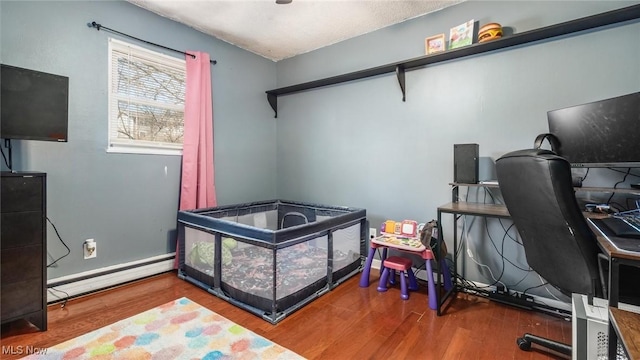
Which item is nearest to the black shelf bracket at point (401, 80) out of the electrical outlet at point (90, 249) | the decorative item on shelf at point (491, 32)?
the decorative item on shelf at point (491, 32)

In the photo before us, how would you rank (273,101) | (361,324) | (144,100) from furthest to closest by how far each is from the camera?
(273,101)
(144,100)
(361,324)

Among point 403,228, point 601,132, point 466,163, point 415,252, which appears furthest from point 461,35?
point 415,252

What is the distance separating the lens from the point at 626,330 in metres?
0.76

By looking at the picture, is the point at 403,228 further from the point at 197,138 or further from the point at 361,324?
the point at 197,138

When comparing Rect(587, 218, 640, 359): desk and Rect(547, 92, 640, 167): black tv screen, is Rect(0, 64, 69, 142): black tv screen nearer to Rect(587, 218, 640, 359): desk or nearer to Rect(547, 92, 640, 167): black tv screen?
Rect(587, 218, 640, 359): desk

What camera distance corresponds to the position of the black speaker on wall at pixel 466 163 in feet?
6.48

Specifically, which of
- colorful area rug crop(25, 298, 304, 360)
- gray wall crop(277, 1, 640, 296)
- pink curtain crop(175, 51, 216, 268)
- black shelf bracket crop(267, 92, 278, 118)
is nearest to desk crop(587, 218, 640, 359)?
gray wall crop(277, 1, 640, 296)

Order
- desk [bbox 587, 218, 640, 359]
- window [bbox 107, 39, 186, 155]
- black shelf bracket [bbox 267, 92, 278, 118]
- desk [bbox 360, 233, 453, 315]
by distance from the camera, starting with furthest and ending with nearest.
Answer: black shelf bracket [bbox 267, 92, 278, 118] < window [bbox 107, 39, 186, 155] < desk [bbox 360, 233, 453, 315] < desk [bbox 587, 218, 640, 359]

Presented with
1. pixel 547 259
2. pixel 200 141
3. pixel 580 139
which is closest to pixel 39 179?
pixel 200 141

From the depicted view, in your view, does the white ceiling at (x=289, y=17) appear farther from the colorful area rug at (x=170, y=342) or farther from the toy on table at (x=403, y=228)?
the colorful area rug at (x=170, y=342)

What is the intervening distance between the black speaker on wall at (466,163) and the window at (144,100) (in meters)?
2.45

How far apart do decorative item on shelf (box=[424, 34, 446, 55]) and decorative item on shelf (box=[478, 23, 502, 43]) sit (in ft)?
0.99

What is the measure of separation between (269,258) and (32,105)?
5.56ft

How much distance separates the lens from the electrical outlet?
2.10 meters
